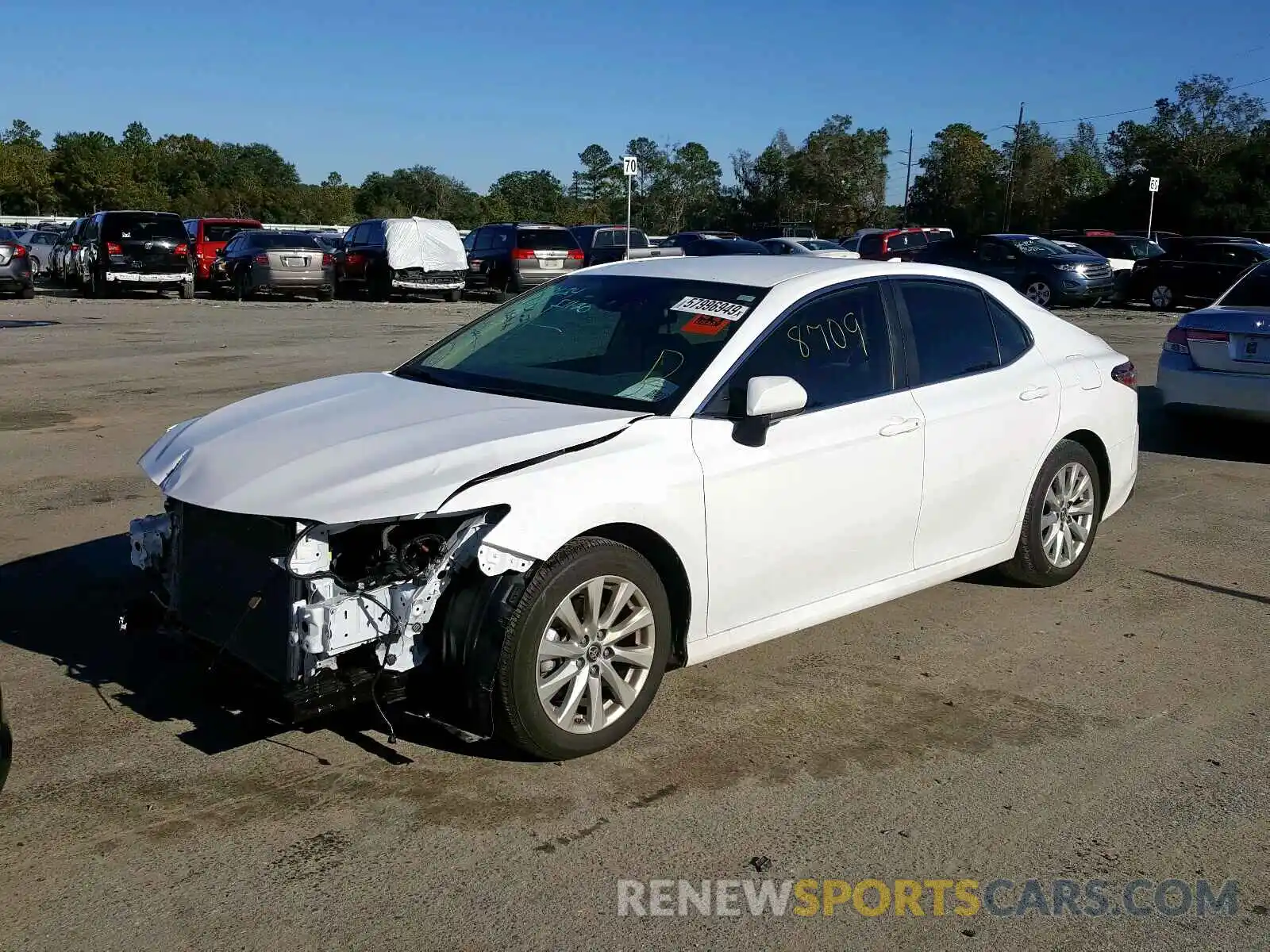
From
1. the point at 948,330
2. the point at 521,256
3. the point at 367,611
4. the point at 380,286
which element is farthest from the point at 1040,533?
the point at 380,286

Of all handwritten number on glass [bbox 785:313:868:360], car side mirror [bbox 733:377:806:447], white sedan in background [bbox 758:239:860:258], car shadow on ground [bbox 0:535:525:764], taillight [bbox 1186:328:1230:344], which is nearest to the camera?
car shadow on ground [bbox 0:535:525:764]

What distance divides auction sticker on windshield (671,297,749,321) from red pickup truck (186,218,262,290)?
84.1 ft

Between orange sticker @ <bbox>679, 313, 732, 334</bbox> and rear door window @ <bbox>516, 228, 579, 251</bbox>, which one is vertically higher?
rear door window @ <bbox>516, 228, 579, 251</bbox>

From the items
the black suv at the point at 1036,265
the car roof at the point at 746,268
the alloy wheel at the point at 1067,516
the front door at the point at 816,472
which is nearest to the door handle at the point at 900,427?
the front door at the point at 816,472

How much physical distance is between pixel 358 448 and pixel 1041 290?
23722mm

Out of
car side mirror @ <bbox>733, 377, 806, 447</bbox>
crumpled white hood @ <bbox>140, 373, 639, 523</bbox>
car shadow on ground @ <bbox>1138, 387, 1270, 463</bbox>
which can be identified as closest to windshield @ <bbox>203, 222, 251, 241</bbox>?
car shadow on ground @ <bbox>1138, 387, 1270, 463</bbox>

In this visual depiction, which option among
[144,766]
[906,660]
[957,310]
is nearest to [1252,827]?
[906,660]

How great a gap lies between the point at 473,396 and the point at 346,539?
0.97 meters

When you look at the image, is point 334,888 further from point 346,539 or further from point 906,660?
point 906,660

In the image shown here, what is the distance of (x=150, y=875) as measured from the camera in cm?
350

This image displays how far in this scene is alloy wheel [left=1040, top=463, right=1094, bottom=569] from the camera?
614 cm

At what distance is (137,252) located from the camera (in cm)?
→ 2616

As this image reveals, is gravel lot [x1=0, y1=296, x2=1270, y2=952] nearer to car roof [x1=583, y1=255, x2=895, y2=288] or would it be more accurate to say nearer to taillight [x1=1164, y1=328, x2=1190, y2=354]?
car roof [x1=583, y1=255, x2=895, y2=288]

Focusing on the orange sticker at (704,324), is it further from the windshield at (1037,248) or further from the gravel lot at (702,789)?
the windshield at (1037,248)
